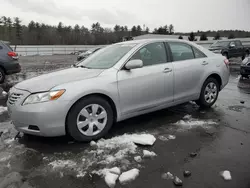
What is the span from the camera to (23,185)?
233cm

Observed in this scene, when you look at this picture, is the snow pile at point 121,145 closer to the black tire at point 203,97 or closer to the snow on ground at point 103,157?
the snow on ground at point 103,157

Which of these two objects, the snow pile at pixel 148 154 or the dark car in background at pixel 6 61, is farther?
the dark car in background at pixel 6 61

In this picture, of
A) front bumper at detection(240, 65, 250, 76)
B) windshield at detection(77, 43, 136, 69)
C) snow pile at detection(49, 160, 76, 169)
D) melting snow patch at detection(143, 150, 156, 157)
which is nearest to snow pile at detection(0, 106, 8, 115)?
windshield at detection(77, 43, 136, 69)

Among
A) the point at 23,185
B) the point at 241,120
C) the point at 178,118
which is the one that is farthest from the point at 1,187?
the point at 241,120

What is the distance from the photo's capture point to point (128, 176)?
2.43m

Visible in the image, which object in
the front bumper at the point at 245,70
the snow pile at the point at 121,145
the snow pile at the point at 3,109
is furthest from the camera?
the front bumper at the point at 245,70

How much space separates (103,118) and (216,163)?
5.73 ft

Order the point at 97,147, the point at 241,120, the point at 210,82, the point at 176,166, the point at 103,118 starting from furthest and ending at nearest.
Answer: the point at 210,82
the point at 241,120
the point at 103,118
the point at 97,147
the point at 176,166

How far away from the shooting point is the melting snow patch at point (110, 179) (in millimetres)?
2318

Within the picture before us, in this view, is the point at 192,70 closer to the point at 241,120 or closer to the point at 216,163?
the point at 241,120

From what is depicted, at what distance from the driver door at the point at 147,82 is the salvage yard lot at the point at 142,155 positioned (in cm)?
47

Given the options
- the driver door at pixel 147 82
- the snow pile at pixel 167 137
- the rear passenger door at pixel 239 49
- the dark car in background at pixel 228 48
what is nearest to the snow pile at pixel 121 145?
the snow pile at pixel 167 137

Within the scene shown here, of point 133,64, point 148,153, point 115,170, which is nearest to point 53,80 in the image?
point 133,64

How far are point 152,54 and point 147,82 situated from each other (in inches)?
25.1
